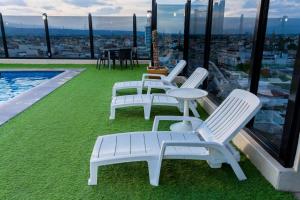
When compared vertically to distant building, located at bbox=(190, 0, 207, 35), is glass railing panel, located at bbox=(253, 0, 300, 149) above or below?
below

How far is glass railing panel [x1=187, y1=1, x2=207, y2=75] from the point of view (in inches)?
222

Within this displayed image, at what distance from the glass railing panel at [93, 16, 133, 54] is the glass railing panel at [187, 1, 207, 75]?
4889 millimetres

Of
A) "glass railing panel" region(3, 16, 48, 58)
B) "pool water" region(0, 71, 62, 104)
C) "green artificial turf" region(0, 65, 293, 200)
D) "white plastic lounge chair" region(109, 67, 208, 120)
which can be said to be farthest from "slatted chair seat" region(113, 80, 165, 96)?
"glass railing panel" region(3, 16, 48, 58)

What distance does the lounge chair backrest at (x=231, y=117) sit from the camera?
239cm

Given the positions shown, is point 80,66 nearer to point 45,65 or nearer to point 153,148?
point 45,65

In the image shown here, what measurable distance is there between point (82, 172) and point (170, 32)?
6.63 metres

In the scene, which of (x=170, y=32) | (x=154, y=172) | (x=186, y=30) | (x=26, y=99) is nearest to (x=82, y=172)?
(x=154, y=172)

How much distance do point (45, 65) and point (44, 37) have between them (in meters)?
1.42

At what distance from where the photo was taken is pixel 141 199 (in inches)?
87.2

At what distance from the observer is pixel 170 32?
836 centimetres

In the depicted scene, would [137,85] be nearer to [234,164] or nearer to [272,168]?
[234,164]

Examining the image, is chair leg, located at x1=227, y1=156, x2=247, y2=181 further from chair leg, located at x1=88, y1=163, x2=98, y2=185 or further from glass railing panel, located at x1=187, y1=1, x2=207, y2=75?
glass railing panel, located at x1=187, y1=1, x2=207, y2=75

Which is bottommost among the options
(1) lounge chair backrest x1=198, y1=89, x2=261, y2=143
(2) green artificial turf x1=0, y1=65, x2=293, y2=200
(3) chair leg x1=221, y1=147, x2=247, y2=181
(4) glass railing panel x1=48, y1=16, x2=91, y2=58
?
(2) green artificial turf x1=0, y1=65, x2=293, y2=200

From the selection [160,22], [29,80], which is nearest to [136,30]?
[160,22]
